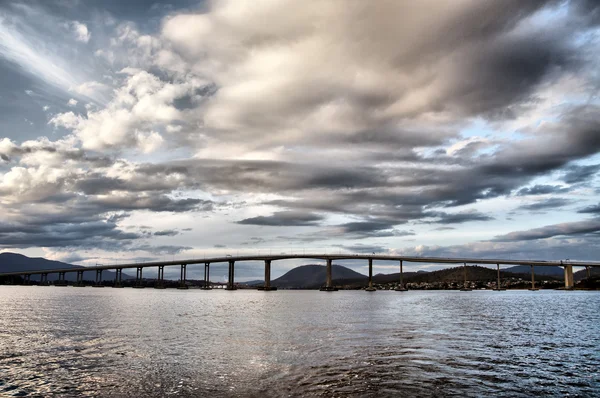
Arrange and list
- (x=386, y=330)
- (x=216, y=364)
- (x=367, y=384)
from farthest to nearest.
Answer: (x=386, y=330)
(x=216, y=364)
(x=367, y=384)

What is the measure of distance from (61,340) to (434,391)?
30974 mm

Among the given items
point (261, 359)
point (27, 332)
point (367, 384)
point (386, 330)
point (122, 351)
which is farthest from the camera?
point (386, 330)

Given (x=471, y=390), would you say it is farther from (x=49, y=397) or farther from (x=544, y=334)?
(x=544, y=334)

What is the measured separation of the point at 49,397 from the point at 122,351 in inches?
489

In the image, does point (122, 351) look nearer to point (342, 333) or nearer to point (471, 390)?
point (342, 333)

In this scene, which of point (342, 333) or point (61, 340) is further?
point (342, 333)

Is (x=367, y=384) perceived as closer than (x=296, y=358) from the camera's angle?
Yes

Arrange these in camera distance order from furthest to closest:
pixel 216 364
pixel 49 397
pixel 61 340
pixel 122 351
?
pixel 61 340
pixel 122 351
pixel 216 364
pixel 49 397

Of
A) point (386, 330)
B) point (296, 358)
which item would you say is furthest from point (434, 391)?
point (386, 330)

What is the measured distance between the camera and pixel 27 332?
1658 inches

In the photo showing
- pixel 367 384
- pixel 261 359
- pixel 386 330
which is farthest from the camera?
pixel 386 330

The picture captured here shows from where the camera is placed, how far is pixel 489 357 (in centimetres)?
2956

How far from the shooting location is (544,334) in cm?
4359

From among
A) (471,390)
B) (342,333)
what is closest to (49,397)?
(471,390)
